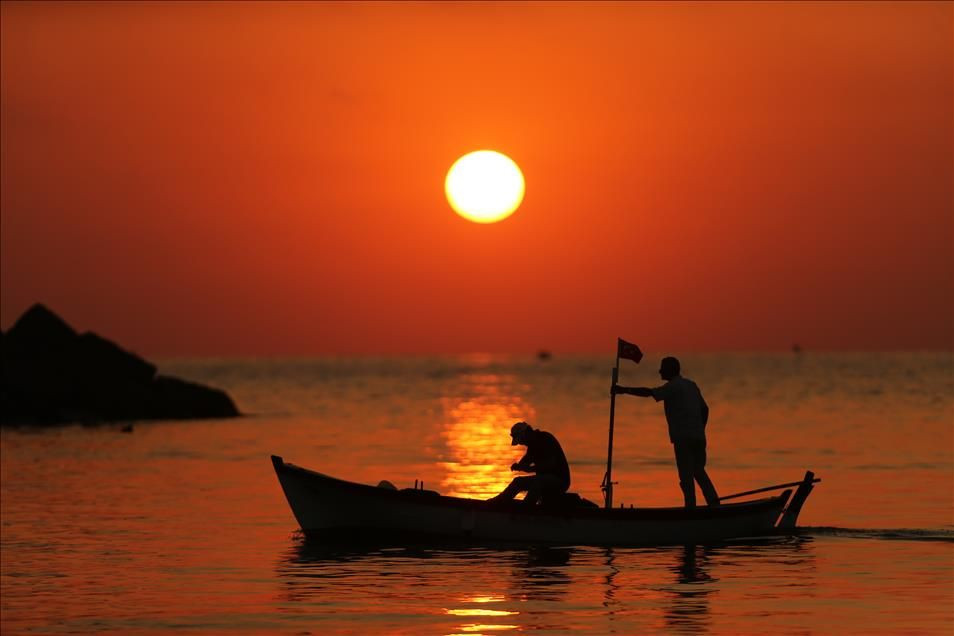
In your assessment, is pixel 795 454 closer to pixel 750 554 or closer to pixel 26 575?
pixel 750 554

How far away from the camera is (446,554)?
27.3 m

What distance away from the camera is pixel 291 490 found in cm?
2956

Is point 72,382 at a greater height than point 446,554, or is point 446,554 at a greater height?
point 72,382

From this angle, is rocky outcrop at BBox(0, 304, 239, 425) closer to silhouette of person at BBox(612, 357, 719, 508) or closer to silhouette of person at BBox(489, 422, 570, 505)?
silhouette of person at BBox(489, 422, 570, 505)

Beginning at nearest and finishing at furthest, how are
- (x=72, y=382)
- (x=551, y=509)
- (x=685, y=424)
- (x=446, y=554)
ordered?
1. (x=446, y=554)
2. (x=551, y=509)
3. (x=685, y=424)
4. (x=72, y=382)

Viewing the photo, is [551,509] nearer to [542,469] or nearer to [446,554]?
[542,469]

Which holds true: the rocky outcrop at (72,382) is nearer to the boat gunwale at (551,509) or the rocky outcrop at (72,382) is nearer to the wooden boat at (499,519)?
the wooden boat at (499,519)

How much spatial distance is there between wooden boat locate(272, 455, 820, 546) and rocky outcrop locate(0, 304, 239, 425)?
186 feet

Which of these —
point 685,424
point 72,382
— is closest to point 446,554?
point 685,424

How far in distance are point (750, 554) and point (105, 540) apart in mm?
12065

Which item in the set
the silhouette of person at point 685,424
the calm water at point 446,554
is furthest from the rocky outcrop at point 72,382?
the silhouette of person at point 685,424

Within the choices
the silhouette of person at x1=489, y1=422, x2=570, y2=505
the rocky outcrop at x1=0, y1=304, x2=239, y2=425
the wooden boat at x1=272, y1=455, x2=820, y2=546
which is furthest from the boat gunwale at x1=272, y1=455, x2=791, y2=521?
the rocky outcrop at x1=0, y1=304, x2=239, y2=425

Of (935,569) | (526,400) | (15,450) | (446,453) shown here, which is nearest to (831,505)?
(935,569)

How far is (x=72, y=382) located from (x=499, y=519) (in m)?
61.5
